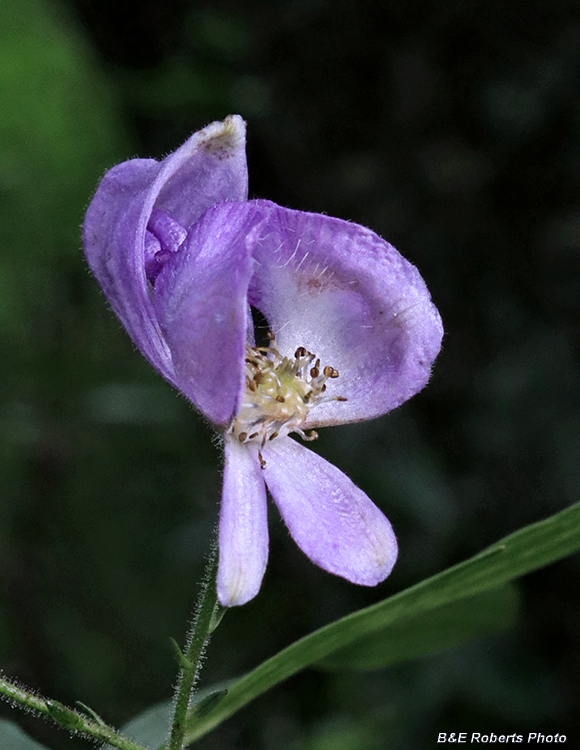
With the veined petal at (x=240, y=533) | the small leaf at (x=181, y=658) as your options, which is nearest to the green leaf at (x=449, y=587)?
the small leaf at (x=181, y=658)

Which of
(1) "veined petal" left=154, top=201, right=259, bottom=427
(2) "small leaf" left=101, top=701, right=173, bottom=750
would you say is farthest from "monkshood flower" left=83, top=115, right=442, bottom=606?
(2) "small leaf" left=101, top=701, right=173, bottom=750

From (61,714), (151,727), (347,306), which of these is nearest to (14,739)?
(151,727)

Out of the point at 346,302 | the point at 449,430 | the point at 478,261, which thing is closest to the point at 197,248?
the point at 346,302

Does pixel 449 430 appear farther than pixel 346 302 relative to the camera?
Yes

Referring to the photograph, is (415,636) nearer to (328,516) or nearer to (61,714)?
(328,516)

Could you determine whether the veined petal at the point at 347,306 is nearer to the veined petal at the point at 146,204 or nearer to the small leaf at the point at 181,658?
the veined petal at the point at 146,204

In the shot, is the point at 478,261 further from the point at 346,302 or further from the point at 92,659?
the point at 346,302
